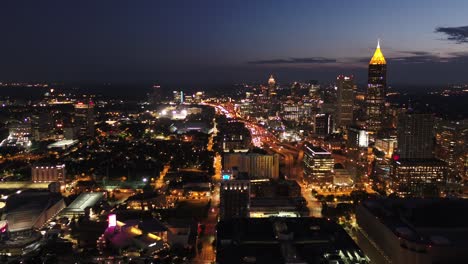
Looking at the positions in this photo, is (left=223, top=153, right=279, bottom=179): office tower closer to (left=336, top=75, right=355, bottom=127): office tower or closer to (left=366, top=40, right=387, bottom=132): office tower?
(left=366, top=40, right=387, bottom=132): office tower

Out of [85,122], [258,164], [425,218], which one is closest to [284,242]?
[425,218]

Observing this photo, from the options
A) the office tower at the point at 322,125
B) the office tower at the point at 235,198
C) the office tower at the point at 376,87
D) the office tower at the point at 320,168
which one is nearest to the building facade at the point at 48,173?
the office tower at the point at 235,198

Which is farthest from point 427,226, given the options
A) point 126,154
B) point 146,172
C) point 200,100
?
point 200,100

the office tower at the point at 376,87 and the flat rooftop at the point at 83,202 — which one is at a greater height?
the office tower at the point at 376,87

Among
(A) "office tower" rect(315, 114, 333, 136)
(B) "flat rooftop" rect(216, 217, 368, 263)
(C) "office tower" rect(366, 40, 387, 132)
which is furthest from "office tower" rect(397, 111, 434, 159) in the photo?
(B) "flat rooftop" rect(216, 217, 368, 263)

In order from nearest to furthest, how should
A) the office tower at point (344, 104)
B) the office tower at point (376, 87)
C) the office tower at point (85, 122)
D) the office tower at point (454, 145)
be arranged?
the office tower at point (454, 145), the office tower at point (85, 122), the office tower at point (376, 87), the office tower at point (344, 104)

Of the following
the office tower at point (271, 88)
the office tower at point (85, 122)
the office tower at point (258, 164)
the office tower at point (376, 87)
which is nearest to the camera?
the office tower at point (258, 164)

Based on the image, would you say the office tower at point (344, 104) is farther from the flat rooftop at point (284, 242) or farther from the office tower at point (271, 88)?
the flat rooftop at point (284, 242)
